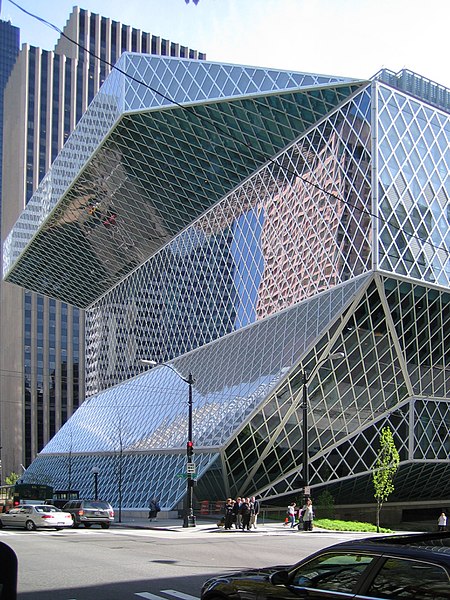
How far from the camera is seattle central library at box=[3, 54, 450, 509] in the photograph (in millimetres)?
39750

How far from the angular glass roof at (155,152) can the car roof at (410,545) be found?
3543 cm

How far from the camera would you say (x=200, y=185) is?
172 feet

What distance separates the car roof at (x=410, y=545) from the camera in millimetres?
6449

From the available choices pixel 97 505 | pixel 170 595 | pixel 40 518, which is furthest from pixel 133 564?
pixel 97 505

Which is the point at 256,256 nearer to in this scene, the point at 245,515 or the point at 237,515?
the point at 237,515

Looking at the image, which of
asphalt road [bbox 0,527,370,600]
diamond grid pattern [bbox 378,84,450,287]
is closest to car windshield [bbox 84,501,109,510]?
asphalt road [bbox 0,527,370,600]

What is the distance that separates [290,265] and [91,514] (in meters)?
18.0

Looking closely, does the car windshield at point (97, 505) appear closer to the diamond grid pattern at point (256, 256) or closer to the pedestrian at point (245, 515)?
the pedestrian at point (245, 515)

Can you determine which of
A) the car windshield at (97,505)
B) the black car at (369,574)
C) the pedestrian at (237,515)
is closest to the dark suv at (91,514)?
the car windshield at (97,505)

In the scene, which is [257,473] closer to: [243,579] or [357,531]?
[357,531]

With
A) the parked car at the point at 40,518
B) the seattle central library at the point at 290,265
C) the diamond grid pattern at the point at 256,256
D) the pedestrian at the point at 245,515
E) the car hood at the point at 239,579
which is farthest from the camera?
the diamond grid pattern at the point at 256,256

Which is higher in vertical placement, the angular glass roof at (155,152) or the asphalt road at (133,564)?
the angular glass roof at (155,152)

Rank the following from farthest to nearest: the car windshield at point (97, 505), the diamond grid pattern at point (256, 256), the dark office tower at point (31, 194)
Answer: the dark office tower at point (31, 194)
the diamond grid pattern at point (256, 256)
the car windshield at point (97, 505)

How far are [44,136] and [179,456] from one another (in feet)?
394
